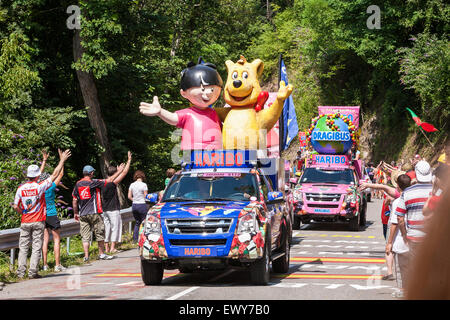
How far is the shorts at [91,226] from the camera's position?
49.5ft

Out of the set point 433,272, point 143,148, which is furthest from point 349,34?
point 433,272

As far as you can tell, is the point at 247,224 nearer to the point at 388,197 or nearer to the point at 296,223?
the point at 388,197

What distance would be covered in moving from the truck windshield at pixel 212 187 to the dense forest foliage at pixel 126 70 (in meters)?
6.71

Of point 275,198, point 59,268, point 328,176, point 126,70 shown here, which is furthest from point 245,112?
point 126,70

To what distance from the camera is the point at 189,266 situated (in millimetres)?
10531

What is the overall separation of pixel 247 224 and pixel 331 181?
41.1 ft

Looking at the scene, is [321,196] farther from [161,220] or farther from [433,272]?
[433,272]

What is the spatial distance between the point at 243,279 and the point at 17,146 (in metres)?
13.9

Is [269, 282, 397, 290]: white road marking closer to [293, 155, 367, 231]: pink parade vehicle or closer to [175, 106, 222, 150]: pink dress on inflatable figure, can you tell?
[175, 106, 222, 150]: pink dress on inflatable figure

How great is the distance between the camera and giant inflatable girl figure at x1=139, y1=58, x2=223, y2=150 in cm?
1426

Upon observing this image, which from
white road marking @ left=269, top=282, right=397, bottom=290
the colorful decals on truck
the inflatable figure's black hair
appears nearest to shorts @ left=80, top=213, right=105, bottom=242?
the inflatable figure's black hair

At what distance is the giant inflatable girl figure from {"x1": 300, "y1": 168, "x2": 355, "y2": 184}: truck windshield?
847 centimetres

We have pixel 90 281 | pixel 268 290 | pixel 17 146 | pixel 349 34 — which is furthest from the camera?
pixel 349 34

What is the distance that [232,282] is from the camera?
11.5 meters
